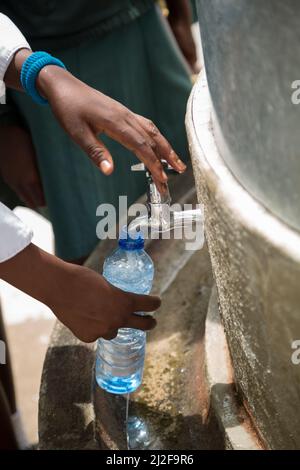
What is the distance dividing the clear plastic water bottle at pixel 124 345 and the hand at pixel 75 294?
35cm

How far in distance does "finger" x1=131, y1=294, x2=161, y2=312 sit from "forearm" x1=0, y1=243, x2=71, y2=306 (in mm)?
237

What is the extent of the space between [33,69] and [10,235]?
0.50 m

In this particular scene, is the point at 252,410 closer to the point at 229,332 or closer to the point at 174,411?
the point at 229,332

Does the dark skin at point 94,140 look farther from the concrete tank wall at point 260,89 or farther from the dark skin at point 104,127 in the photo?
the concrete tank wall at point 260,89

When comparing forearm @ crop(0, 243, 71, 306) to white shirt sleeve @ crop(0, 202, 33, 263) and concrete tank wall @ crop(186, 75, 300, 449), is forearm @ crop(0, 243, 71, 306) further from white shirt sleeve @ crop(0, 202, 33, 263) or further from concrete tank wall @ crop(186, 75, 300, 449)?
concrete tank wall @ crop(186, 75, 300, 449)

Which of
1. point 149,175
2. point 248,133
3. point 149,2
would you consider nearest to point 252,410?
point 149,175

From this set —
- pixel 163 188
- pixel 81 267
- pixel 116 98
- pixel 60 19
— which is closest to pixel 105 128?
pixel 163 188

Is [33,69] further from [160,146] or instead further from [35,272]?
[35,272]

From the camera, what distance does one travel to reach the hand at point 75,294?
1.65 meters

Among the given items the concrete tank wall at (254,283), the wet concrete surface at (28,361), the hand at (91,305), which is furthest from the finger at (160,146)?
the wet concrete surface at (28,361)

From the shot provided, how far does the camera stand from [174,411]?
2.14m

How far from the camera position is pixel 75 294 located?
1723 millimetres
